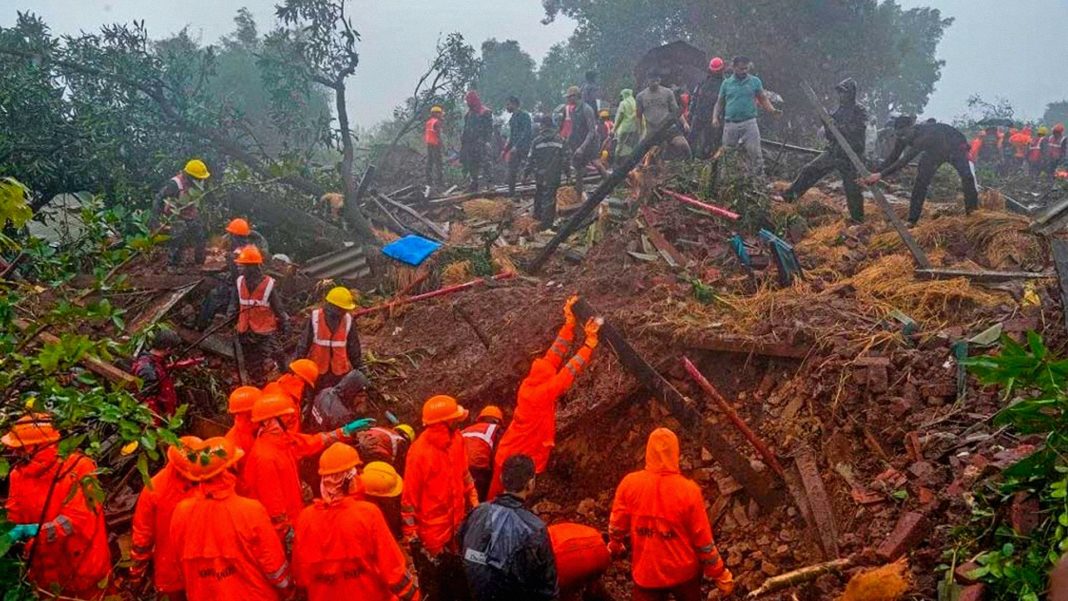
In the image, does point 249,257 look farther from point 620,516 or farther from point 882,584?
point 882,584

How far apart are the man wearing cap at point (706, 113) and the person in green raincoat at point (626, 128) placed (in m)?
1.06

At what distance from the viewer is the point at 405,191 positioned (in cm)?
1555

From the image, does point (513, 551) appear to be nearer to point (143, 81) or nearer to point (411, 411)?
point (411, 411)

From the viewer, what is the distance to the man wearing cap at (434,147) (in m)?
15.1

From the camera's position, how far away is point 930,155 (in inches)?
348

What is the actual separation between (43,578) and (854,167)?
9.54 metres

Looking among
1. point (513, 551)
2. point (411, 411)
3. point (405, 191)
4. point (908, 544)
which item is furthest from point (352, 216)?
point (908, 544)

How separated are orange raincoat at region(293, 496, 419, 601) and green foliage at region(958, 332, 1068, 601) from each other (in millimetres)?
3039

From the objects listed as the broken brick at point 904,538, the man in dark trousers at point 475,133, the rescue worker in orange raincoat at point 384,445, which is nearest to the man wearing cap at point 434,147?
the man in dark trousers at point 475,133

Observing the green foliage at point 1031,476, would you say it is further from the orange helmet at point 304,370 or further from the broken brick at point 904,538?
the orange helmet at point 304,370

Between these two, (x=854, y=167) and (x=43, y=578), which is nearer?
(x=43, y=578)

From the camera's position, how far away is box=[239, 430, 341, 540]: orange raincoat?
4.61m

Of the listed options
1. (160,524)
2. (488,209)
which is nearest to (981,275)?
(160,524)

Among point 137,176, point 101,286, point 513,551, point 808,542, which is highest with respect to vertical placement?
point 137,176
